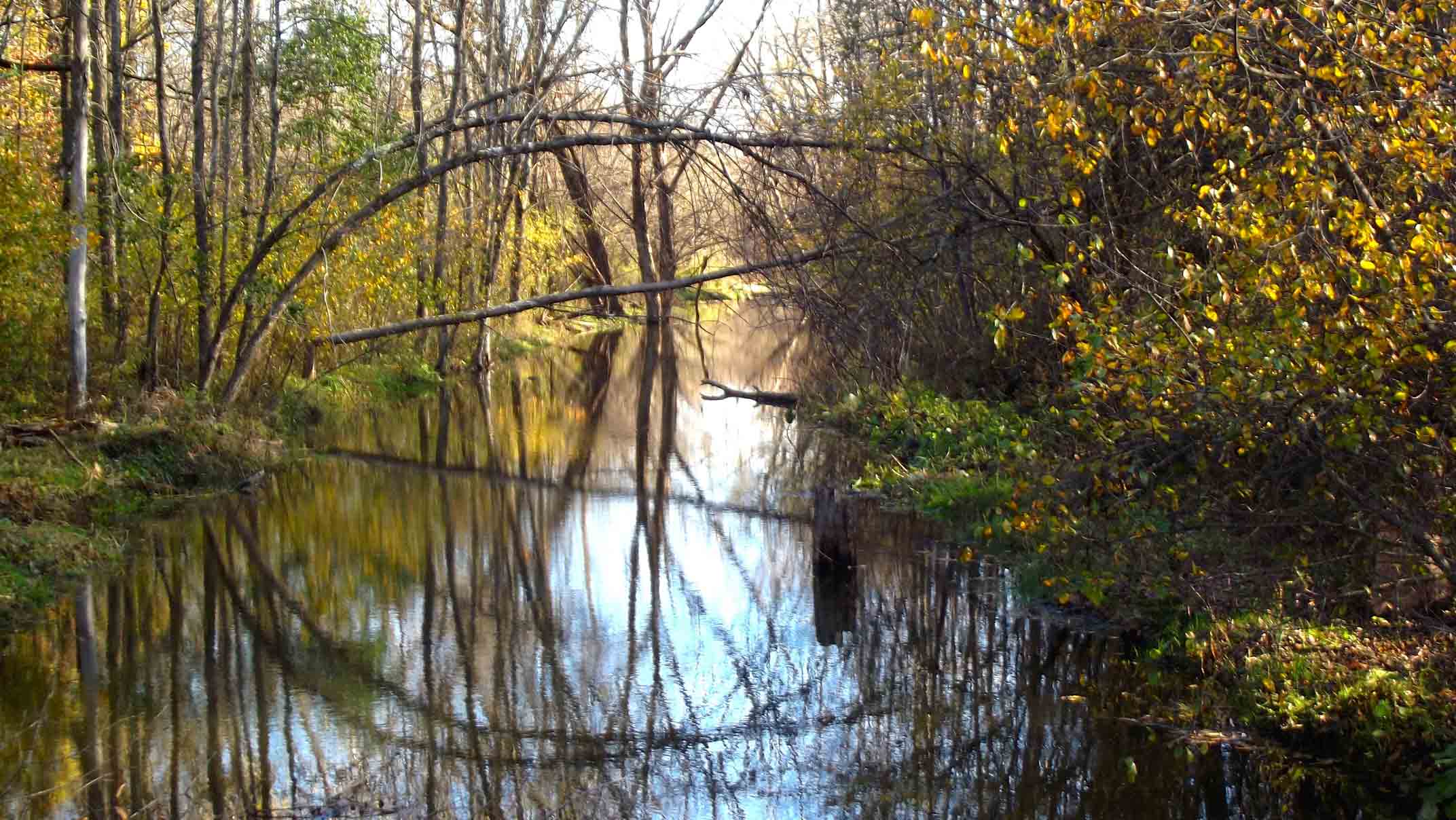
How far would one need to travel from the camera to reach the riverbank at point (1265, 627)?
6.48m

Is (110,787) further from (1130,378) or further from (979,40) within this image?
(979,40)

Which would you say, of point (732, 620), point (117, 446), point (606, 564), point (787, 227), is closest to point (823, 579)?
point (732, 620)

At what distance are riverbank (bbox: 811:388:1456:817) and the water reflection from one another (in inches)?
17.8

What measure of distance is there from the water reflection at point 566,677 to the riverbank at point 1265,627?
452 millimetres

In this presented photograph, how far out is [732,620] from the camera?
10172mm

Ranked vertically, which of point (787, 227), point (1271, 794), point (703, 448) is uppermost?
point (787, 227)

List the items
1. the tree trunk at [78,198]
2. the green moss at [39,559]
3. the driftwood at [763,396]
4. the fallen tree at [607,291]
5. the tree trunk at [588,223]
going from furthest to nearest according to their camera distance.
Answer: the driftwood at [763,396]
the tree trunk at [588,223]
the tree trunk at [78,198]
the fallen tree at [607,291]
the green moss at [39,559]

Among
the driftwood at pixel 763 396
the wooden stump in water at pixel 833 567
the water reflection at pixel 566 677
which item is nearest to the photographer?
the water reflection at pixel 566 677

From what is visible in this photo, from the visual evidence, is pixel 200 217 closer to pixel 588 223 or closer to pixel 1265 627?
pixel 588 223

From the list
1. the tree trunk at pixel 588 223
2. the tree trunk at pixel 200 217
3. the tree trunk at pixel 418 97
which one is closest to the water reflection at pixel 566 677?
the tree trunk at pixel 200 217

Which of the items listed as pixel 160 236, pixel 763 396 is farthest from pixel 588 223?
pixel 160 236

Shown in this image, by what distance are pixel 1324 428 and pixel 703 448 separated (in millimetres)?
13350

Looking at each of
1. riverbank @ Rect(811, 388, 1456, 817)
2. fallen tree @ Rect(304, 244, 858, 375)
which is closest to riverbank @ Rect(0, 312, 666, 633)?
fallen tree @ Rect(304, 244, 858, 375)

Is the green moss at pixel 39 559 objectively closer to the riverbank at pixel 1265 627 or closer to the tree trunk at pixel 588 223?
the tree trunk at pixel 588 223
